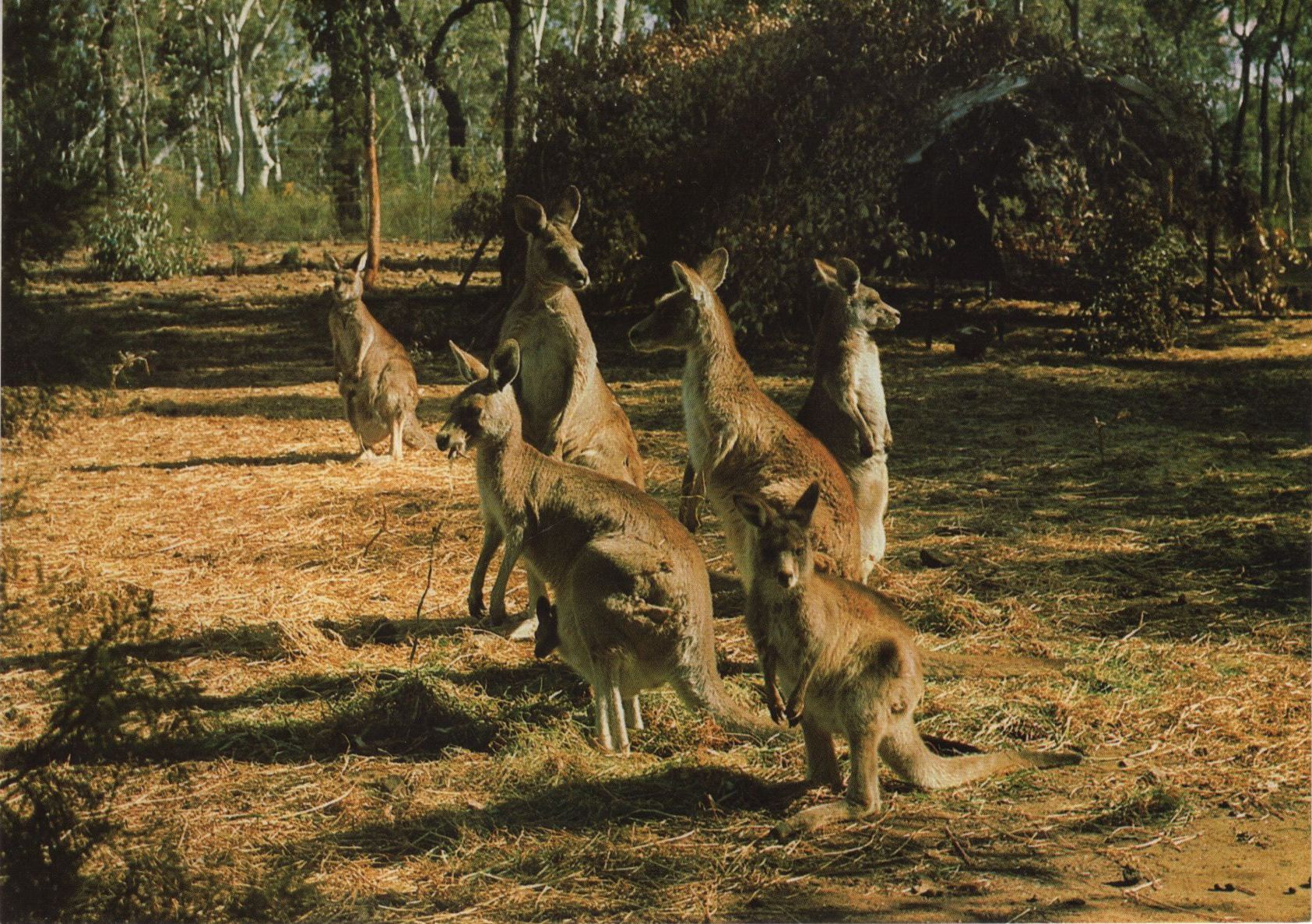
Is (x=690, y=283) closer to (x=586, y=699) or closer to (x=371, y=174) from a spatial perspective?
(x=586, y=699)

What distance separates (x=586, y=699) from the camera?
5.32 meters

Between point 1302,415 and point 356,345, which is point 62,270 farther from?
point 1302,415

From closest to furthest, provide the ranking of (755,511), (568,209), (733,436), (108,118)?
1. (755,511)
2. (108,118)
3. (733,436)
4. (568,209)

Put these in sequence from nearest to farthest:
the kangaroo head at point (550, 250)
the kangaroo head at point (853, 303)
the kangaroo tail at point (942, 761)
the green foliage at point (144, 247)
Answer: the kangaroo tail at point (942, 761), the kangaroo head at point (853, 303), the kangaroo head at point (550, 250), the green foliage at point (144, 247)

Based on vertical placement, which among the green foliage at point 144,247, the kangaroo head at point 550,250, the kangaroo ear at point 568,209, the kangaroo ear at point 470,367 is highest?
the green foliage at point 144,247

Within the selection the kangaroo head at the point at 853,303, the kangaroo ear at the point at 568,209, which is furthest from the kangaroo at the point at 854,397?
the kangaroo ear at the point at 568,209

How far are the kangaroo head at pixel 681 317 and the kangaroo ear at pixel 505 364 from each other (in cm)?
104

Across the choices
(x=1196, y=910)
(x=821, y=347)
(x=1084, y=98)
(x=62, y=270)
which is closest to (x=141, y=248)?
(x=62, y=270)

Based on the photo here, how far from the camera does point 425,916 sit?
3725 millimetres

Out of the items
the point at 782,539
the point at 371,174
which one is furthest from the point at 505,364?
the point at 371,174

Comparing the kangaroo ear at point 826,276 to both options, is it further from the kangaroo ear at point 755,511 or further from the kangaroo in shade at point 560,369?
the kangaroo ear at point 755,511

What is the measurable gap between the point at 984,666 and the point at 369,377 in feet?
18.8

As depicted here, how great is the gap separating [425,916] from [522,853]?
45 centimetres

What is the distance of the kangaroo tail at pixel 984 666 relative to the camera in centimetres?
539
